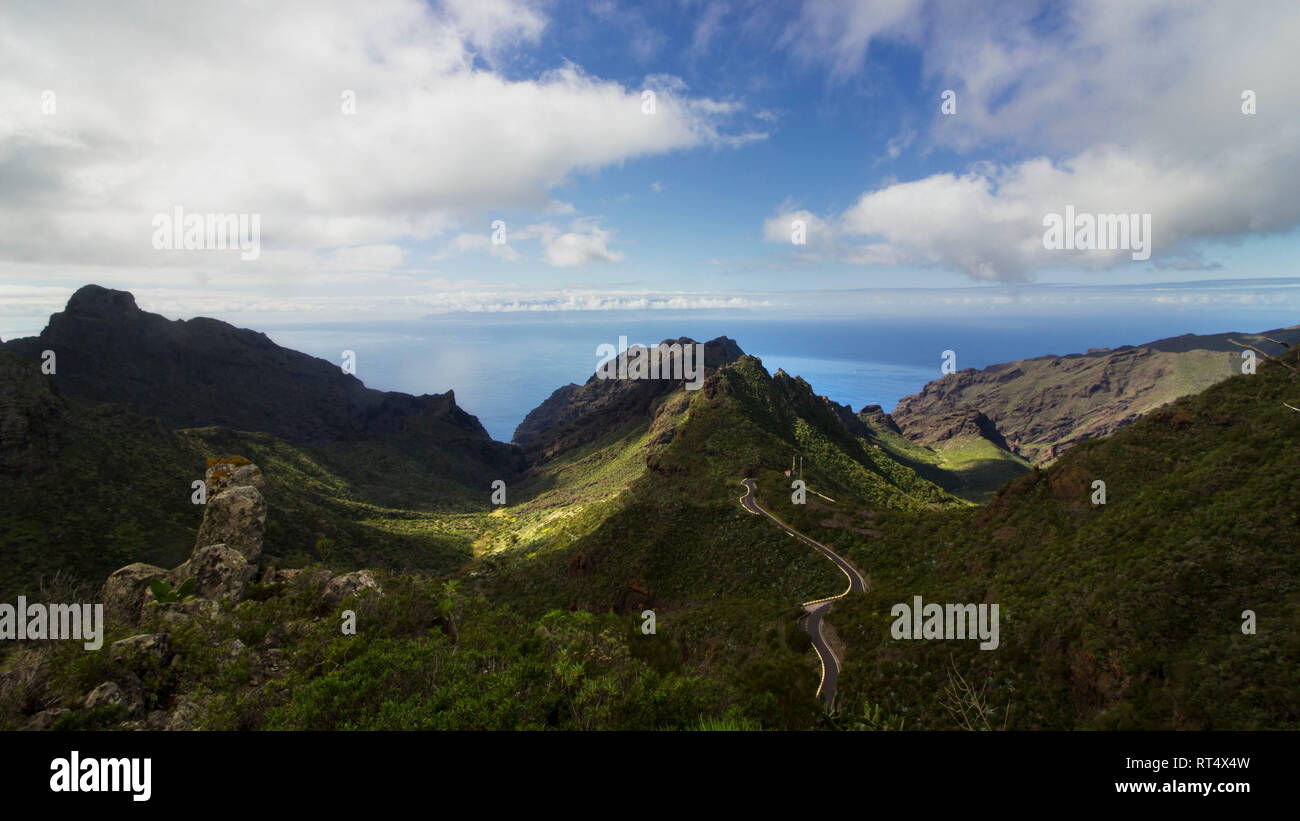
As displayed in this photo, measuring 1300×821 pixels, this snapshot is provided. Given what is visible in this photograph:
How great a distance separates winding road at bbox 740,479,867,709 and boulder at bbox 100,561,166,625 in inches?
1271

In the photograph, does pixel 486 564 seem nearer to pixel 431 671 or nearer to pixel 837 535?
pixel 837 535

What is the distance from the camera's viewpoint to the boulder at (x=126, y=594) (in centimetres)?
2198

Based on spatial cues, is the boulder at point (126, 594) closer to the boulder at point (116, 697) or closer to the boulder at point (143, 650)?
the boulder at point (143, 650)

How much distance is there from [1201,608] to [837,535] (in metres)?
27.5

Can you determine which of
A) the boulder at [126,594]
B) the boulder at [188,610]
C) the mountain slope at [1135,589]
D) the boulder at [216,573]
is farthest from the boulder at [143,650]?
the mountain slope at [1135,589]

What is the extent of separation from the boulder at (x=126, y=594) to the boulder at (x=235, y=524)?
4.69 metres

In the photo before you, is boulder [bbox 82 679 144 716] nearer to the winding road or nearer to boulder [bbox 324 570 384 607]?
boulder [bbox 324 570 384 607]

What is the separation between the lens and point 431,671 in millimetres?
15867

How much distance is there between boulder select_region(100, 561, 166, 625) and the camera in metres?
22.0

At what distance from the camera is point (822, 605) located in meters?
34.7

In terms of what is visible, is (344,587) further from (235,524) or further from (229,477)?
(229,477)

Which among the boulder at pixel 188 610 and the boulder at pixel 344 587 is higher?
the boulder at pixel 188 610

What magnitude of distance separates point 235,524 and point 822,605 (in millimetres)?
39381

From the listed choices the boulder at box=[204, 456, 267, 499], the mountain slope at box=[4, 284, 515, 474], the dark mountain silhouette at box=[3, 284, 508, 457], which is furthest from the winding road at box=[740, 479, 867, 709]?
the dark mountain silhouette at box=[3, 284, 508, 457]
